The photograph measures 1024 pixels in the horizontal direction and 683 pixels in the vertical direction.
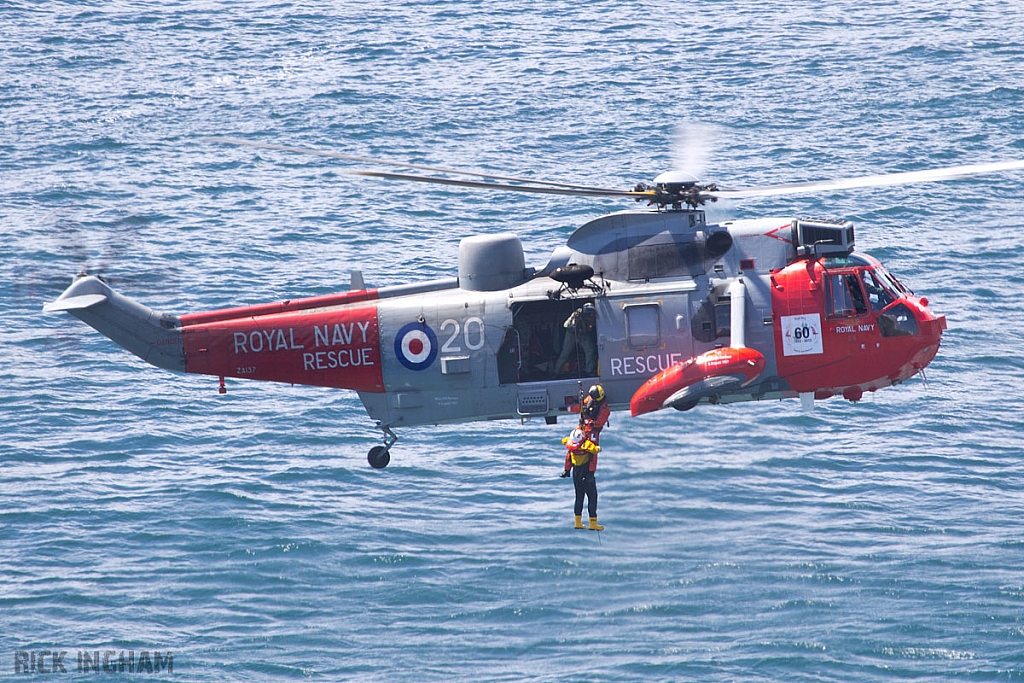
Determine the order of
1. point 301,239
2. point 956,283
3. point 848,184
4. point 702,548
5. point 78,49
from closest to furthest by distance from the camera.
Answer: point 848,184, point 702,548, point 956,283, point 301,239, point 78,49

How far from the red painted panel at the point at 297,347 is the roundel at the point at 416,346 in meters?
0.48

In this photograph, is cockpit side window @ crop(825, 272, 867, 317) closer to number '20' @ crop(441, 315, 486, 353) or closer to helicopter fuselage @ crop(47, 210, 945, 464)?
helicopter fuselage @ crop(47, 210, 945, 464)

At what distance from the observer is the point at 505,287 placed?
24.9m

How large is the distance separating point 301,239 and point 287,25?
26.9 meters

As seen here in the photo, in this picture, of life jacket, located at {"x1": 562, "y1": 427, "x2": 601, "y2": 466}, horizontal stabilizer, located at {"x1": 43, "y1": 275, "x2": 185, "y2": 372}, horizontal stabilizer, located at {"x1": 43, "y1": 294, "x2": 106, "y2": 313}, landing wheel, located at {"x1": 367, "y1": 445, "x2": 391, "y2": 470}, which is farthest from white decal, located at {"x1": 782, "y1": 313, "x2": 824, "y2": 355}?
horizontal stabilizer, located at {"x1": 43, "y1": 294, "x2": 106, "y2": 313}

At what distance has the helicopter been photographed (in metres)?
23.9

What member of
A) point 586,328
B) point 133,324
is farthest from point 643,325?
point 133,324

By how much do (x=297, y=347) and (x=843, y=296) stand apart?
11.3 m

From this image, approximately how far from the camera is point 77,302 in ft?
81.5

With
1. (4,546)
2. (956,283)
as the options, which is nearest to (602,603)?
(4,546)

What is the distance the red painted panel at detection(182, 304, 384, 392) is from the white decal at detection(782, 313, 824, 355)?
8.39 m

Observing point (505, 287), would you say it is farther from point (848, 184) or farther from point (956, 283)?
point (956, 283)

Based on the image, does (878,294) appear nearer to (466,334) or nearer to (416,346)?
(466,334)

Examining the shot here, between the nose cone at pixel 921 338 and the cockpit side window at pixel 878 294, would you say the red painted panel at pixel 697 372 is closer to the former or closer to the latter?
the cockpit side window at pixel 878 294
